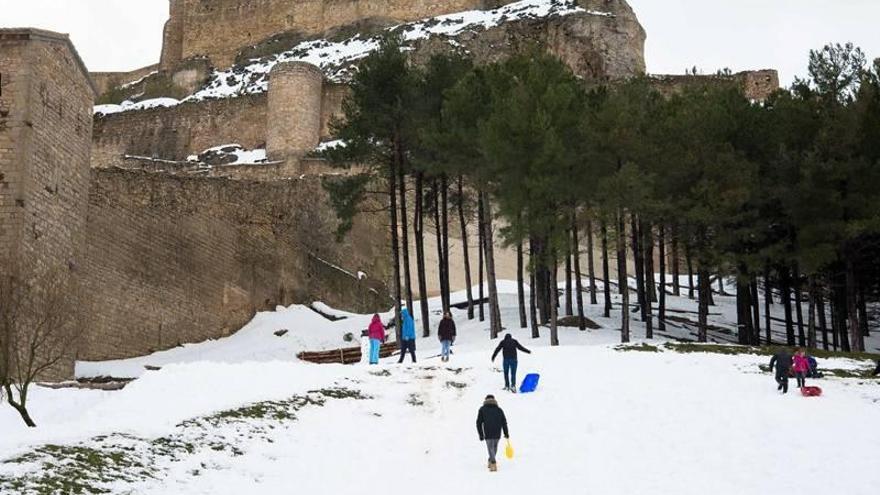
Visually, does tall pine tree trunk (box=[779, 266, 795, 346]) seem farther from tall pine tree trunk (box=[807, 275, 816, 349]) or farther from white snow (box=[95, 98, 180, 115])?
white snow (box=[95, 98, 180, 115])

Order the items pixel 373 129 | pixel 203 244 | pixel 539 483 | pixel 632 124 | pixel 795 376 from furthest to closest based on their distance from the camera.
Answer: pixel 203 244
pixel 373 129
pixel 632 124
pixel 795 376
pixel 539 483

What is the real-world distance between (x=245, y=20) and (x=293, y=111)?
87.7 ft

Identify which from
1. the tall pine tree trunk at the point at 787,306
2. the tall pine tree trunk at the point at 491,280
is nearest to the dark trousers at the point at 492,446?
the tall pine tree trunk at the point at 491,280

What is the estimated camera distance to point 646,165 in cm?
2336

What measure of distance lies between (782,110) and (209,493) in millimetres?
19894

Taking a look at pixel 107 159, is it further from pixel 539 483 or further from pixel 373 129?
pixel 539 483

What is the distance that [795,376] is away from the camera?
15117 mm

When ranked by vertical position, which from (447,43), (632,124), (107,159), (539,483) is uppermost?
(447,43)

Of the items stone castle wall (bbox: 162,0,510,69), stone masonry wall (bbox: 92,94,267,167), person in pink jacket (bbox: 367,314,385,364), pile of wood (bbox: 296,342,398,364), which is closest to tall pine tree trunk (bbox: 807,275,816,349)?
pile of wood (bbox: 296,342,398,364)

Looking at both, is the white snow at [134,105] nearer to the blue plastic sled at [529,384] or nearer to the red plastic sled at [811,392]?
the blue plastic sled at [529,384]

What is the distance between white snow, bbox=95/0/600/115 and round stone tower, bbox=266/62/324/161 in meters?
5.77

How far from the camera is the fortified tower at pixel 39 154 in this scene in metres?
17.2

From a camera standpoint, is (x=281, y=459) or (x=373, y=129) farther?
(x=373, y=129)

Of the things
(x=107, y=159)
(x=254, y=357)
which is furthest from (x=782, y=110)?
(x=107, y=159)
